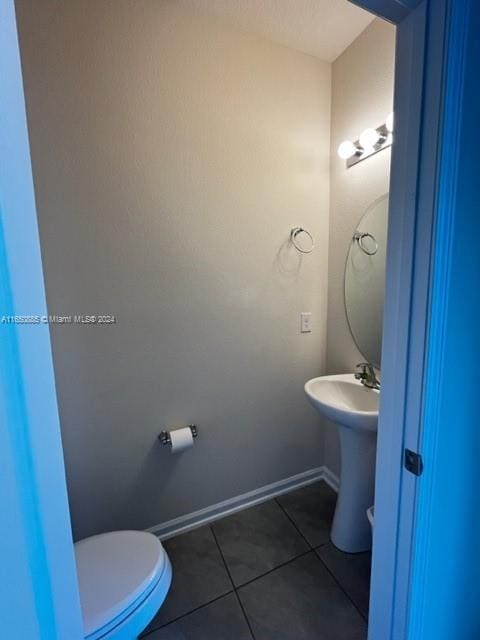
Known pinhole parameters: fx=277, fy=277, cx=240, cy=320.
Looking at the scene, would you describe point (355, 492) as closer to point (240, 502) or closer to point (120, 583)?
point (240, 502)

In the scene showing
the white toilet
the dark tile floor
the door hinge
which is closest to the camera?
the door hinge

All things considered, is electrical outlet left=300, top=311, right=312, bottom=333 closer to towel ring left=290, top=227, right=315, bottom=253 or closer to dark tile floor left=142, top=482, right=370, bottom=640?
towel ring left=290, top=227, right=315, bottom=253

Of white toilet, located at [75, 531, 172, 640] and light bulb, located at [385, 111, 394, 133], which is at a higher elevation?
light bulb, located at [385, 111, 394, 133]

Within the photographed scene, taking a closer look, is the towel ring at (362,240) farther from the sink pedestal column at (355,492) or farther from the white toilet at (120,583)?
the white toilet at (120,583)

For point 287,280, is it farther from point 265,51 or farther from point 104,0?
point 104,0

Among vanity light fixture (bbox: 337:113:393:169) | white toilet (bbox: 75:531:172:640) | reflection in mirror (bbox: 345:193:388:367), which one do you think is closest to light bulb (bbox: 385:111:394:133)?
vanity light fixture (bbox: 337:113:393:169)

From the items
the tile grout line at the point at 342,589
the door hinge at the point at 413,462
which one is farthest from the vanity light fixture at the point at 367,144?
the tile grout line at the point at 342,589

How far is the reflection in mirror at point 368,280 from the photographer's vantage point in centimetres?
145

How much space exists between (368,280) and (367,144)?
2.25ft

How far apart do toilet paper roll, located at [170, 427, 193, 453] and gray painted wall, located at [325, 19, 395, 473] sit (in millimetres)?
995

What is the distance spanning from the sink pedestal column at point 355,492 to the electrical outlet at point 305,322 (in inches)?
24.5

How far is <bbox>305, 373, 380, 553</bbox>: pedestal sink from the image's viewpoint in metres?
1.38

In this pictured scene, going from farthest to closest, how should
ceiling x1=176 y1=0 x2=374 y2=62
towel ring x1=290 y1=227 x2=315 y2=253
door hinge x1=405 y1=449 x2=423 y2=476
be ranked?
towel ring x1=290 y1=227 x2=315 y2=253, ceiling x1=176 y1=0 x2=374 y2=62, door hinge x1=405 y1=449 x2=423 y2=476

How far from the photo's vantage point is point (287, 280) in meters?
1.68
